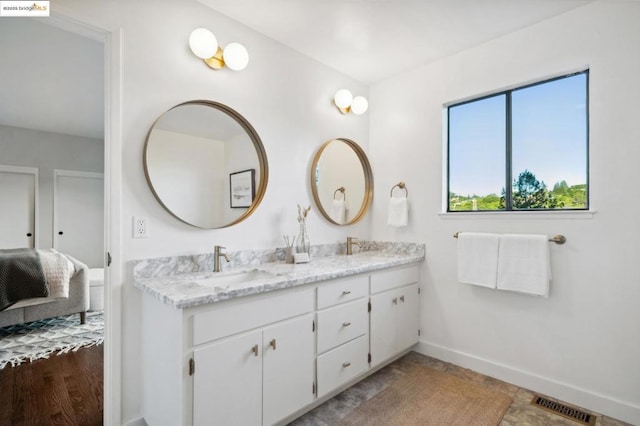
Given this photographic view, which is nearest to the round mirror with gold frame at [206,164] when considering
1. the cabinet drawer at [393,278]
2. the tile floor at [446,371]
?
the cabinet drawer at [393,278]

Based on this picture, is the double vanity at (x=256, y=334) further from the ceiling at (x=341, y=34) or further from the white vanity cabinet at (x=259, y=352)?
the ceiling at (x=341, y=34)

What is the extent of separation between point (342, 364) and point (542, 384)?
4.46 ft

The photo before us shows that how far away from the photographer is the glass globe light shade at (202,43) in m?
1.85

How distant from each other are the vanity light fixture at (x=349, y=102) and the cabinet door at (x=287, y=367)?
6.09ft

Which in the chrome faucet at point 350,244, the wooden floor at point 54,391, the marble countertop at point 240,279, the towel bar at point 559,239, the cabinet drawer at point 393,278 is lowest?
the wooden floor at point 54,391

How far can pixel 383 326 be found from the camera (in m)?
2.31

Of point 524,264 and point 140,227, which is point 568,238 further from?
point 140,227

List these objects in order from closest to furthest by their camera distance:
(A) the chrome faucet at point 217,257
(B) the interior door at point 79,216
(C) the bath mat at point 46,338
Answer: (A) the chrome faucet at point 217,257
(C) the bath mat at point 46,338
(B) the interior door at point 79,216

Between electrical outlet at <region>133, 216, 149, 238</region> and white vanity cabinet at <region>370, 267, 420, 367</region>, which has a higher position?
electrical outlet at <region>133, 216, 149, 238</region>

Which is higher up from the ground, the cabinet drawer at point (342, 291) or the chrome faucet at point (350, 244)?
the chrome faucet at point (350, 244)

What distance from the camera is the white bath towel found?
277 centimetres

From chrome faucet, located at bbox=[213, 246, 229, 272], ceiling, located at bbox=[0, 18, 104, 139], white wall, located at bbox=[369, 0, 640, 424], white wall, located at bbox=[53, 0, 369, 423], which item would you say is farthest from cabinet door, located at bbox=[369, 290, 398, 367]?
ceiling, located at bbox=[0, 18, 104, 139]

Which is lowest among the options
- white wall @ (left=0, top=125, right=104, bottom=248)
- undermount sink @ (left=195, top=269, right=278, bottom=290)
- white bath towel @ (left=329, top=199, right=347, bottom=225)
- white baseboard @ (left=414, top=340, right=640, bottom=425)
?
white baseboard @ (left=414, top=340, right=640, bottom=425)

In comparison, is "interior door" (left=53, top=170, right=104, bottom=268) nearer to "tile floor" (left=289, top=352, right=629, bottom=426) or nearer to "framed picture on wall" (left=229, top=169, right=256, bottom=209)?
"framed picture on wall" (left=229, top=169, right=256, bottom=209)
